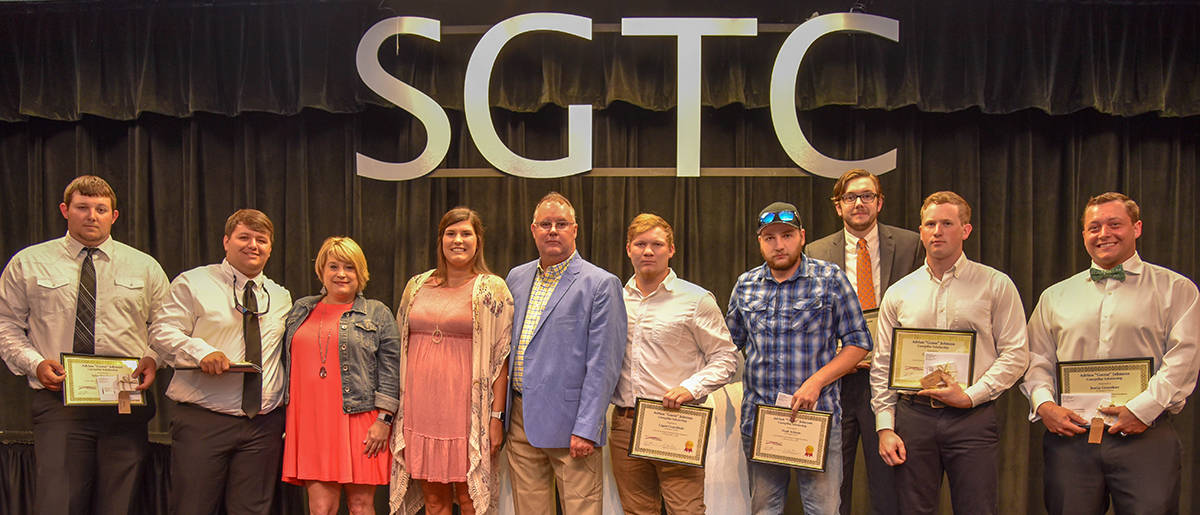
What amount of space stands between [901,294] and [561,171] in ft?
6.03

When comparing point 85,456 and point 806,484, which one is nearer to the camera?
point 806,484

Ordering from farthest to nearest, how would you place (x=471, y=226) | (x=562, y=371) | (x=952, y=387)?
(x=471, y=226) → (x=562, y=371) → (x=952, y=387)

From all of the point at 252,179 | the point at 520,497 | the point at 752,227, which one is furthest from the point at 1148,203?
the point at 252,179

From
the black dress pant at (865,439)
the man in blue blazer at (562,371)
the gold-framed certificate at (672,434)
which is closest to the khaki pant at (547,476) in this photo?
the man in blue blazer at (562,371)

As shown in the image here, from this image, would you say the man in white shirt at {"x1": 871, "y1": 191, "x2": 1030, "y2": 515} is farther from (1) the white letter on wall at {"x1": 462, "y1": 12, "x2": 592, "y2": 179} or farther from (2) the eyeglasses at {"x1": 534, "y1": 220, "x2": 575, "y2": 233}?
(1) the white letter on wall at {"x1": 462, "y1": 12, "x2": 592, "y2": 179}

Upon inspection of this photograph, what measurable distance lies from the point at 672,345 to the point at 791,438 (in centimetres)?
58

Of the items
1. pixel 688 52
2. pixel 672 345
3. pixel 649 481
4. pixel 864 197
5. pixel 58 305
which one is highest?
pixel 688 52

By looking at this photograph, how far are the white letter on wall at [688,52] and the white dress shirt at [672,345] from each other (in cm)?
108

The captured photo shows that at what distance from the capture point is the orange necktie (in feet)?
11.0

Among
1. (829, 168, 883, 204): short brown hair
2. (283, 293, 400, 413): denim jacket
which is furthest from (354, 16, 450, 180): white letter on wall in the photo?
(829, 168, 883, 204): short brown hair

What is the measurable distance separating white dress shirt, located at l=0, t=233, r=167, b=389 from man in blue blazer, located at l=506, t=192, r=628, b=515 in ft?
5.84

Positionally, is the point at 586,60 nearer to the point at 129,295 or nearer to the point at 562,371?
the point at 562,371

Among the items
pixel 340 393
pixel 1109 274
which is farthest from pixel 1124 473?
pixel 340 393

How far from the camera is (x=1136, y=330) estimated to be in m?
A: 2.91
